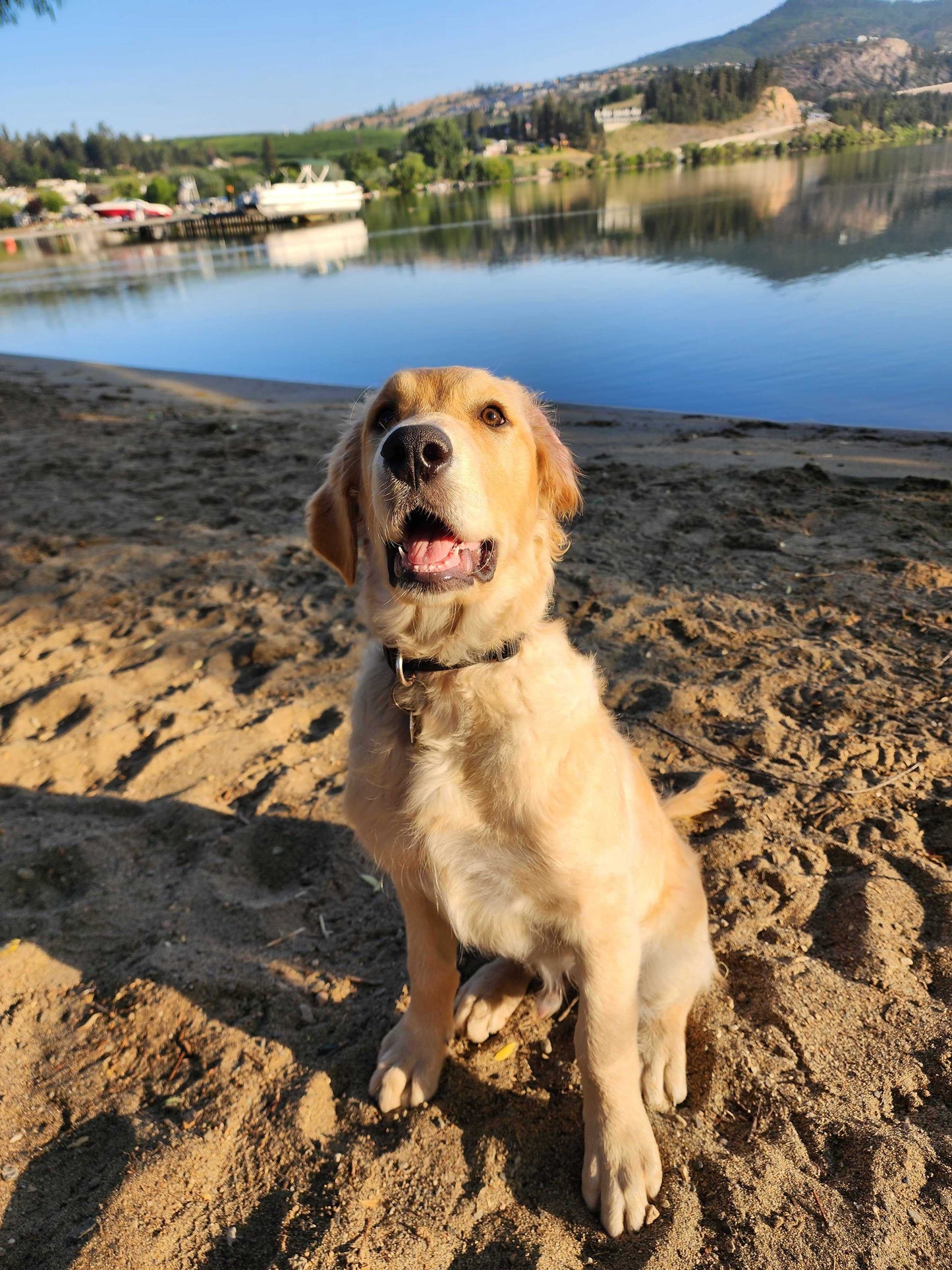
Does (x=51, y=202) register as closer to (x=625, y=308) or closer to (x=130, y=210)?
(x=130, y=210)

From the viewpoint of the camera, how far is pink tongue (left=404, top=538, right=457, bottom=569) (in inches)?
85.6

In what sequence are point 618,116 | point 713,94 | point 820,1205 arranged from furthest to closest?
point 618,116
point 713,94
point 820,1205

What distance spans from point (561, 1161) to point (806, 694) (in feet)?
8.06

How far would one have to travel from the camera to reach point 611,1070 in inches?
81.7

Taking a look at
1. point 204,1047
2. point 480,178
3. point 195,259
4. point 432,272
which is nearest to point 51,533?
point 204,1047

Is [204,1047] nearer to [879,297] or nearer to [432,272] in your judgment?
[879,297]

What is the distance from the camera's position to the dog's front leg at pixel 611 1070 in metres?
1.98

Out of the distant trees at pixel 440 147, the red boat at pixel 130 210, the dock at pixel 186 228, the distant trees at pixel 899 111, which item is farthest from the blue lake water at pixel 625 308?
Result: the distant trees at pixel 440 147

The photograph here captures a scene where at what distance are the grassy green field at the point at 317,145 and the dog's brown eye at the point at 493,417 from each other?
544 ft

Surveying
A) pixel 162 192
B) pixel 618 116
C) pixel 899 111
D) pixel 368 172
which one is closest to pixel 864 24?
pixel 618 116

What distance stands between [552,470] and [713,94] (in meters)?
146

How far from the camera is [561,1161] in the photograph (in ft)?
6.86

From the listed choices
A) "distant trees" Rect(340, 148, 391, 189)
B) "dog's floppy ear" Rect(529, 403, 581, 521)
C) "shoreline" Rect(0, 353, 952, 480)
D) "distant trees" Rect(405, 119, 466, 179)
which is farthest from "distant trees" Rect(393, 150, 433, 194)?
"dog's floppy ear" Rect(529, 403, 581, 521)

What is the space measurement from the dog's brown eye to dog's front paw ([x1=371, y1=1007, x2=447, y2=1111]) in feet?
Result: 6.26
